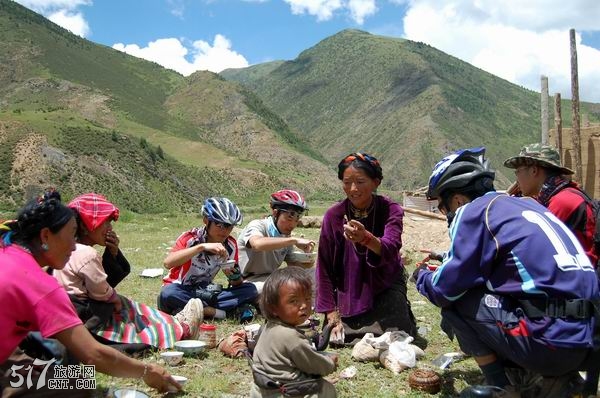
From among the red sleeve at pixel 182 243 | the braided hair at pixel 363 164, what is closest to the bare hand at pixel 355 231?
the braided hair at pixel 363 164

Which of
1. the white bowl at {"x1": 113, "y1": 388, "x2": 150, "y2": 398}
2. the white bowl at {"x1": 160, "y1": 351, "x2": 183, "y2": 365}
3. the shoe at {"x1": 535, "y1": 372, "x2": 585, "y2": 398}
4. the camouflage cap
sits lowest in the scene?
the white bowl at {"x1": 160, "y1": 351, "x2": 183, "y2": 365}

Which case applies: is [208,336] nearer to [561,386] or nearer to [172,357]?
[172,357]

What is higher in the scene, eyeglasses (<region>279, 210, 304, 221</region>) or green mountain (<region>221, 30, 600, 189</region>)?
green mountain (<region>221, 30, 600, 189</region>)

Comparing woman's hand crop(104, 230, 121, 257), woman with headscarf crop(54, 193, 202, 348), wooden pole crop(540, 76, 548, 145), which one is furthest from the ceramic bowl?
wooden pole crop(540, 76, 548, 145)

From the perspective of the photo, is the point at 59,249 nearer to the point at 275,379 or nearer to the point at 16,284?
the point at 16,284

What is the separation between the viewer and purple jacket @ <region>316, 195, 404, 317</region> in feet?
16.2

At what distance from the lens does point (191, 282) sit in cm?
551

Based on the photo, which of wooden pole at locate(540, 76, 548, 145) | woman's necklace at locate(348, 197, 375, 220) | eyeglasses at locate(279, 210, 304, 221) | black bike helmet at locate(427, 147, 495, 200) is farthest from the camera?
wooden pole at locate(540, 76, 548, 145)

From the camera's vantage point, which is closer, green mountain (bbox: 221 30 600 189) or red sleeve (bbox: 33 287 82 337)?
red sleeve (bbox: 33 287 82 337)

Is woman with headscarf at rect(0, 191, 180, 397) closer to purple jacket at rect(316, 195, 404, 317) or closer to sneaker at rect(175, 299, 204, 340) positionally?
sneaker at rect(175, 299, 204, 340)

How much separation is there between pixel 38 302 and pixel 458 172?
7.80 ft

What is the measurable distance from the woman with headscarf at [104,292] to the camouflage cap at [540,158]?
3.02 metres

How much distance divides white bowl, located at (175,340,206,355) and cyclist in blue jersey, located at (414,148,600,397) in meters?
2.17

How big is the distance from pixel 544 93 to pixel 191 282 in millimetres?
14055
